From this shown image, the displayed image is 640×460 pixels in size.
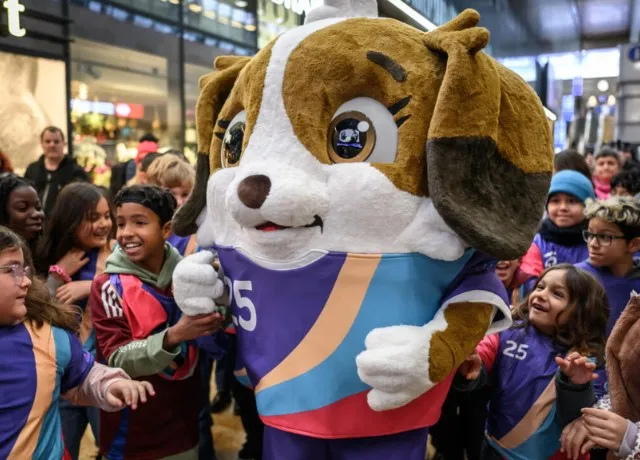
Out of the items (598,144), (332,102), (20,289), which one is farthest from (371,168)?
(598,144)

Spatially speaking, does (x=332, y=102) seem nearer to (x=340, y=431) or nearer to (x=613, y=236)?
(x=340, y=431)

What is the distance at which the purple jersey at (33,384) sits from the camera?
148 centimetres

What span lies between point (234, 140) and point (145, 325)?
2.16 ft

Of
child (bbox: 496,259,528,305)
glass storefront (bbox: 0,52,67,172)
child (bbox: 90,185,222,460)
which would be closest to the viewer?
child (bbox: 90,185,222,460)

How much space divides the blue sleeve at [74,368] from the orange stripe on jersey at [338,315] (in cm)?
60

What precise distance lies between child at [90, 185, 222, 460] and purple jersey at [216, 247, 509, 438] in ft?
1.33

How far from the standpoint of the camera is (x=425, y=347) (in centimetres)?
133

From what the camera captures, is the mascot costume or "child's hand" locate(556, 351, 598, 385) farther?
"child's hand" locate(556, 351, 598, 385)

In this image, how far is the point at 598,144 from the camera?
1205 cm

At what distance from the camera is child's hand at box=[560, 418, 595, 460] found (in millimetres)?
1602

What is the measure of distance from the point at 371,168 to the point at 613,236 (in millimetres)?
1482

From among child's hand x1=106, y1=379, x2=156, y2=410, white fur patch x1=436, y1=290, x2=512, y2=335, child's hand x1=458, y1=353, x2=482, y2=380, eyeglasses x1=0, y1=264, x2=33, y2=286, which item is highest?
eyeglasses x1=0, y1=264, x2=33, y2=286

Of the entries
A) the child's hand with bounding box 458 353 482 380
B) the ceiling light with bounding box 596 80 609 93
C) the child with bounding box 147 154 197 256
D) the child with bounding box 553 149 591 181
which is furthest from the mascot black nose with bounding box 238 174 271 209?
the ceiling light with bounding box 596 80 609 93

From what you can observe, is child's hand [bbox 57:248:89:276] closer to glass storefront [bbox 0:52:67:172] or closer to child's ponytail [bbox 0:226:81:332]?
child's ponytail [bbox 0:226:81:332]
